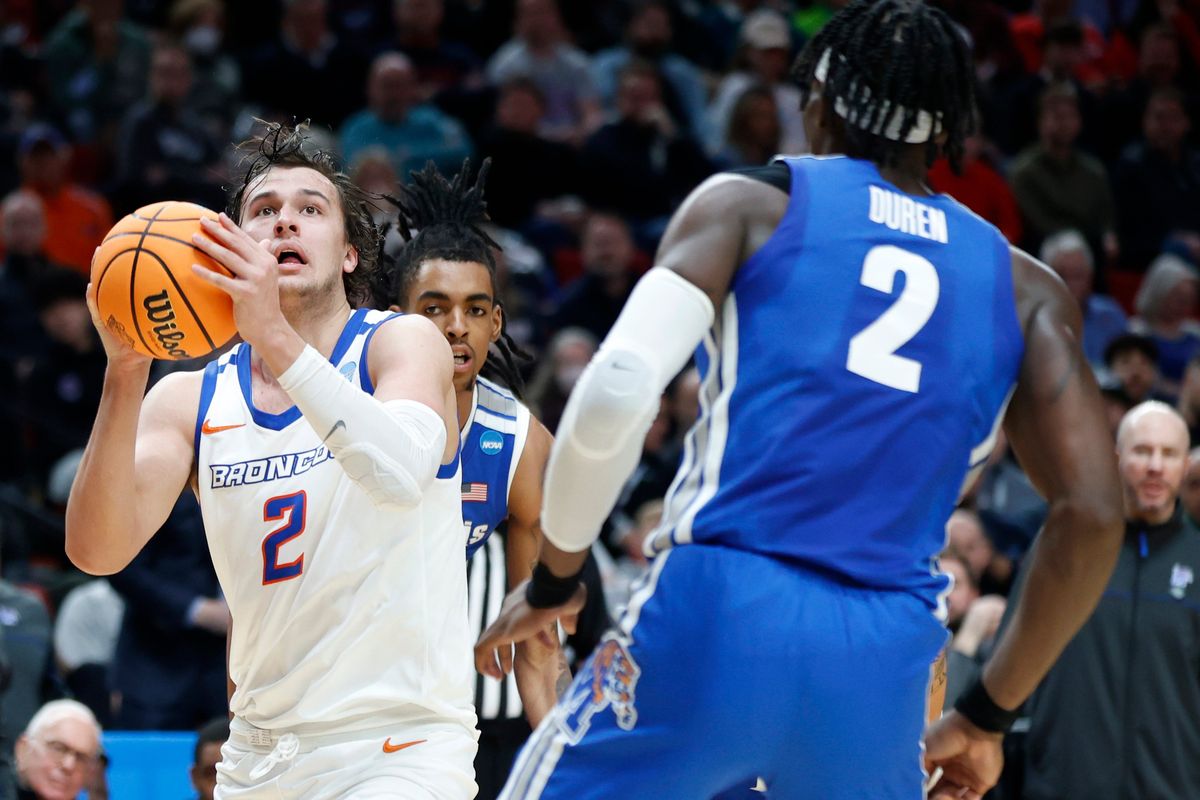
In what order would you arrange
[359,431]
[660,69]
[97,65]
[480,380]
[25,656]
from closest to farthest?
1. [359,431]
2. [480,380]
3. [25,656]
4. [97,65]
5. [660,69]

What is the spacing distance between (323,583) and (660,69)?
33.5 feet

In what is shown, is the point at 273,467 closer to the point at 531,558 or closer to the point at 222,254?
the point at 222,254

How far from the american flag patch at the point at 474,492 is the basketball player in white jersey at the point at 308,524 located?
0.78 metres

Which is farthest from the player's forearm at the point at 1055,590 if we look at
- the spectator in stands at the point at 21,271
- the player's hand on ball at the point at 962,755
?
the spectator in stands at the point at 21,271

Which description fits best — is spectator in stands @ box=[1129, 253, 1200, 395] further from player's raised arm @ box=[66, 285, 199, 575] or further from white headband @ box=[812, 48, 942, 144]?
player's raised arm @ box=[66, 285, 199, 575]

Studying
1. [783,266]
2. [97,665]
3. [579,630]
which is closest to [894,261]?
[783,266]

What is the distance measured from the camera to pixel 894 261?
3289mm

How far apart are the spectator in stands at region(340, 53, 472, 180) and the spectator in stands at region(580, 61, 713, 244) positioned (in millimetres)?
981

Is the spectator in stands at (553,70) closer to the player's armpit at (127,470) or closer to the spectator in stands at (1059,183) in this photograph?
the spectator in stands at (1059,183)

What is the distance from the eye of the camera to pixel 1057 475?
3369 mm

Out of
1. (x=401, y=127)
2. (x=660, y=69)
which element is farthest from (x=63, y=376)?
(x=660, y=69)

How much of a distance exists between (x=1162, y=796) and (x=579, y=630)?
274 cm

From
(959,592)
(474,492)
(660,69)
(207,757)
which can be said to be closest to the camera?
(474,492)

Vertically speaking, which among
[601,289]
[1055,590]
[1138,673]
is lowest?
[1138,673]
